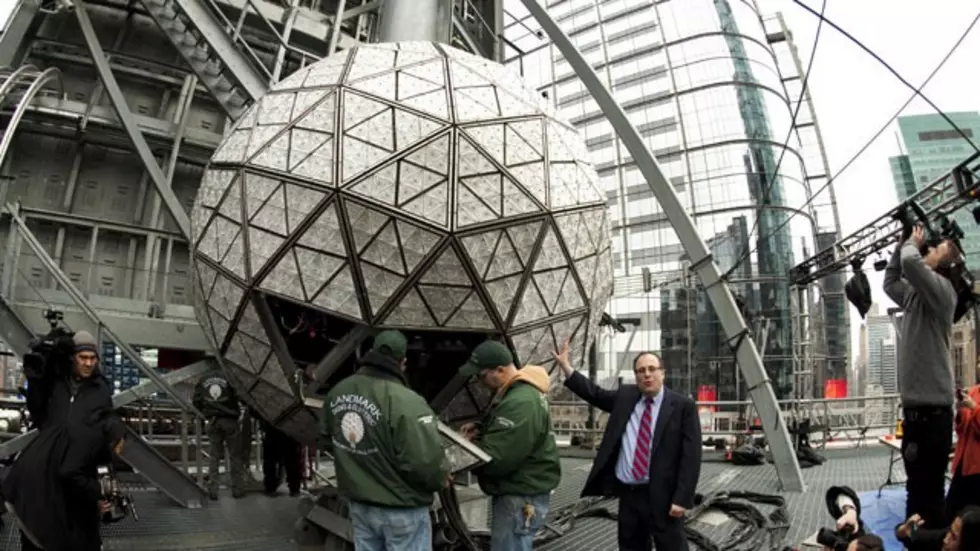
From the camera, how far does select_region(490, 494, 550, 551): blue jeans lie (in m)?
3.62

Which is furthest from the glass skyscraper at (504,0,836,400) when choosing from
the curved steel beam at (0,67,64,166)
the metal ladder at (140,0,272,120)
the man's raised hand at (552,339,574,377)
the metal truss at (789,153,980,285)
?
the man's raised hand at (552,339,574,377)

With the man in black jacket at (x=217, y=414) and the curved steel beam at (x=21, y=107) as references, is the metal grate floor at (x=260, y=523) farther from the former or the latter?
the curved steel beam at (x=21, y=107)

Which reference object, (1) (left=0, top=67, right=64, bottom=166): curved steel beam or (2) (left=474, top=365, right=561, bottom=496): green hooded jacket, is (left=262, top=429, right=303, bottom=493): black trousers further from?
(2) (left=474, top=365, right=561, bottom=496): green hooded jacket

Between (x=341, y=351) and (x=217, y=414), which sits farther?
(x=217, y=414)

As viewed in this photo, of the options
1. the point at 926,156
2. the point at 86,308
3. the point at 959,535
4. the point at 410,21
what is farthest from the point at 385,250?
the point at 926,156

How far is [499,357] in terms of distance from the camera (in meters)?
3.67

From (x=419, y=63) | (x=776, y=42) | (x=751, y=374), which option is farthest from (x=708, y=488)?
(x=776, y=42)

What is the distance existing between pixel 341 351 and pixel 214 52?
268 inches

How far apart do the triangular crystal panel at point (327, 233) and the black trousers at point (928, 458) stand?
3.28m

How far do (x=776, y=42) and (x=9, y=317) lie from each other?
3732cm

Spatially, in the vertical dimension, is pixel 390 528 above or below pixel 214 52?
below

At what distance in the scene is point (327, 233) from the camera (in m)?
3.88

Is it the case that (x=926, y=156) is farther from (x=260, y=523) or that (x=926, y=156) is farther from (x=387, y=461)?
(x=387, y=461)

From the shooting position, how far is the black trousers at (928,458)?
353cm
